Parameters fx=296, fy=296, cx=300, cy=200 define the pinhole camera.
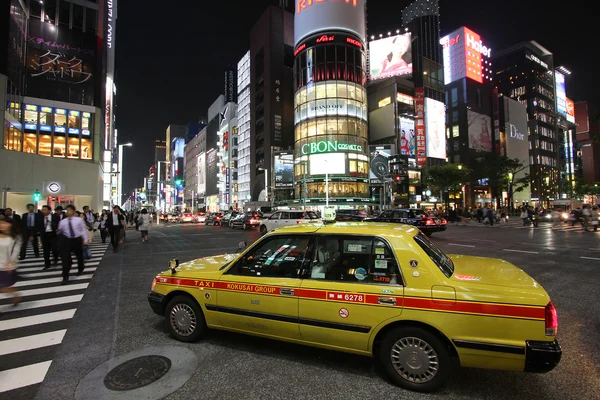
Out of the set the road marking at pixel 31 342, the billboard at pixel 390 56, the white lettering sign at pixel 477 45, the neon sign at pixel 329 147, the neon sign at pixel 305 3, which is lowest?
the road marking at pixel 31 342

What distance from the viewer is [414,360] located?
9.61 ft

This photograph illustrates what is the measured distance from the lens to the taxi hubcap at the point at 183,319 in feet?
13.2

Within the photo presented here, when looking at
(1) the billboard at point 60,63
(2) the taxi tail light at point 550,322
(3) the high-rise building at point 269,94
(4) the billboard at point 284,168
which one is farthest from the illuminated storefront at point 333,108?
(2) the taxi tail light at point 550,322

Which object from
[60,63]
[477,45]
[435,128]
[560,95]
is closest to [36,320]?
[60,63]

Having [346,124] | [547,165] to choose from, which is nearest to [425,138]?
[346,124]

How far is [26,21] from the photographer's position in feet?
95.8

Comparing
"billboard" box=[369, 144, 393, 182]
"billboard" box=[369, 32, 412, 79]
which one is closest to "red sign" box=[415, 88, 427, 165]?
"billboard" box=[369, 32, 412, 79]

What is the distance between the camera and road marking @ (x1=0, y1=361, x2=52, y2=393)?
10.3 ft

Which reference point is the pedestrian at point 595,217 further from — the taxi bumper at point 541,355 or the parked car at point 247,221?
the taxi bumper at point 541,355

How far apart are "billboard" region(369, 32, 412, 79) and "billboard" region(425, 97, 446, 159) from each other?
9.59 m

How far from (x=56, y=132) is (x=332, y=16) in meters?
47.5

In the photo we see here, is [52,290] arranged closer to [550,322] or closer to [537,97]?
[550,322]

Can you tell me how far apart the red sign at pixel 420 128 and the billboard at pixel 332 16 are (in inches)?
732

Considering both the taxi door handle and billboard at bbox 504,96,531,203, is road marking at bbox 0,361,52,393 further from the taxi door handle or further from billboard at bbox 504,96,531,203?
billboard at bbox 504,96,531,203
